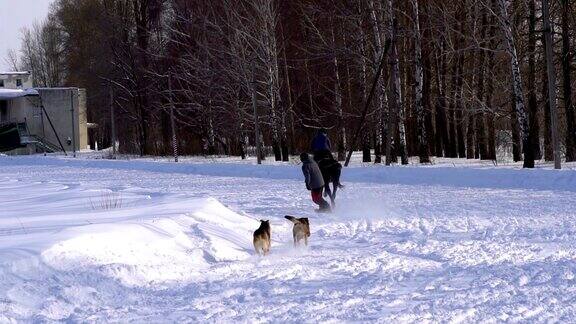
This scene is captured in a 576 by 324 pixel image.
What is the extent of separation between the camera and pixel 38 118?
278ft

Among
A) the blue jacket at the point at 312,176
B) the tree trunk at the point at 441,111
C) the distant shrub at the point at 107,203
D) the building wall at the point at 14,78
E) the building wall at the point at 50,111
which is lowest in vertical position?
the distant shrub at the point at 107,203

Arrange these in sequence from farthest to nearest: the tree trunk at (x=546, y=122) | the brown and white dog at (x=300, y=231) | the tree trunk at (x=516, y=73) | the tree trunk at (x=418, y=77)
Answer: the tree trunk at (x=546, y=122) → the tree trunk at (x=418, y=77) → the tree trunk at (x=516, y=73) → the brown and white dog at (x=300, y=231)

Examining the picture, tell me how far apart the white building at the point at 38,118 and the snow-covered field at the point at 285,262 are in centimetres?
6774

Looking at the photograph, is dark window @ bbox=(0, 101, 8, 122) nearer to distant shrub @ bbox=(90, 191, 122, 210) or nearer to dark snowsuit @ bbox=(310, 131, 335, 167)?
distant shrub @ bbox=(90, 191, 122, 210)

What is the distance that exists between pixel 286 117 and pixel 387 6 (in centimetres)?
1151

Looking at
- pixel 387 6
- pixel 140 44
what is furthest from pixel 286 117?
pixel 140 44

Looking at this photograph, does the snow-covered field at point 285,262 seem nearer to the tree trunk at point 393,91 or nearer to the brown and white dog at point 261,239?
the brown and white dog at point 261,239

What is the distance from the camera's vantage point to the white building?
82.2 m

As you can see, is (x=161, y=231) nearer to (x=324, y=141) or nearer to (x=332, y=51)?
(x=324, y=141)

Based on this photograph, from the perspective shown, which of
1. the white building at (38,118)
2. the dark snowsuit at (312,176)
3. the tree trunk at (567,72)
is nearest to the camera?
the dark snowsuit at (312,176)

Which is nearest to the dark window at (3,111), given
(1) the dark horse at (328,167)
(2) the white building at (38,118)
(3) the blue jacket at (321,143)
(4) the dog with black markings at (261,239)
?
(2) the white building at (38,118)

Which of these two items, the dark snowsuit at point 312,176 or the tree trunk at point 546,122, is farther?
the tree trunk at point 546,122

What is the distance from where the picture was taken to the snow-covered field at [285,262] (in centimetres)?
732

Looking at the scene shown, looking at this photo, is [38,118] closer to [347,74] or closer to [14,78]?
[14,78]
